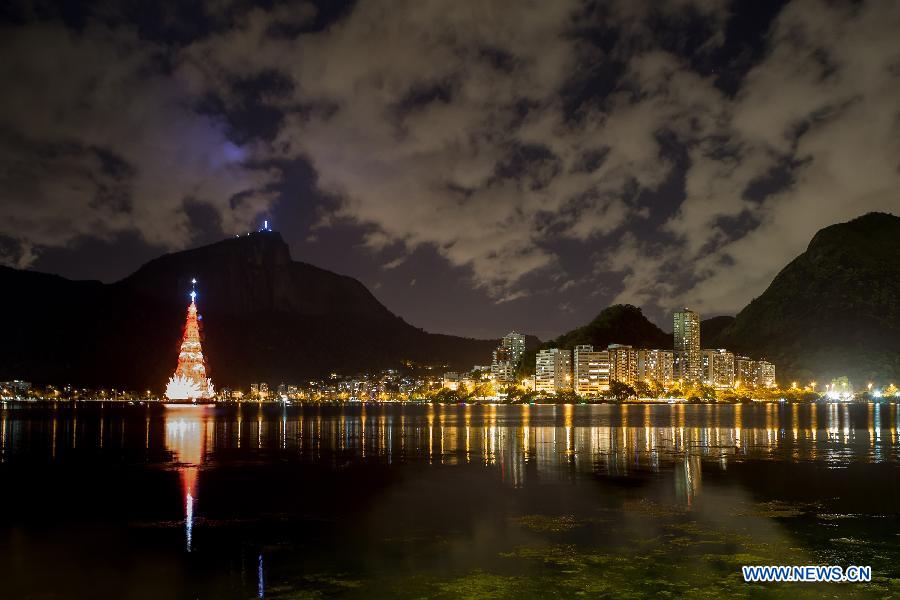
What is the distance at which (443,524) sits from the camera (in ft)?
73.0

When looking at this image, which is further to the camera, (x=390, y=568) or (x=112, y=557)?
(x=112, y=557)

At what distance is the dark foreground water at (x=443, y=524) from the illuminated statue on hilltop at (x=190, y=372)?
150351mm

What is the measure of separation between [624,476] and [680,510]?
9.09 meters

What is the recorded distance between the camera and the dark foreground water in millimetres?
15188

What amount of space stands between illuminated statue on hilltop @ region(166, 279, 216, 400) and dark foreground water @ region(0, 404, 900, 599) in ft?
493

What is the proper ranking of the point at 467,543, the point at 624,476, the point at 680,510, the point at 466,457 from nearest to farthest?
the point at 467,543 < the point at 680,510 < the point at 624,476 < the point at 466,457

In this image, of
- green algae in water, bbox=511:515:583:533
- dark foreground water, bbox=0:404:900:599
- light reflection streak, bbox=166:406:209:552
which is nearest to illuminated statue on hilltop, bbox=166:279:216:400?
light reflection streak, bbox=166:406:209:552

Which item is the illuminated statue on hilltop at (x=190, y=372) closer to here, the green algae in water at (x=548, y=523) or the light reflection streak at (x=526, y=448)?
the light reflection streak at (x=526, y=448)

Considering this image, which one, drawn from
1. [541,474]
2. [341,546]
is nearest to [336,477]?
[541,474]

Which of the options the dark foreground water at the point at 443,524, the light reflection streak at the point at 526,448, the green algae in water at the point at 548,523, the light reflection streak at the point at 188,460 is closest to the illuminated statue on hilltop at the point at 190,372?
the light reflection streak at the point at 526,448

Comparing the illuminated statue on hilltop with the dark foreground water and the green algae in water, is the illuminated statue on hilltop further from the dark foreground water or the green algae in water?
the green algae in water

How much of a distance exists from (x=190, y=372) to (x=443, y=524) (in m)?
185

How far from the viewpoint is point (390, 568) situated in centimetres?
1642

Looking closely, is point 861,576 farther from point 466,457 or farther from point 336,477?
point 466,457
